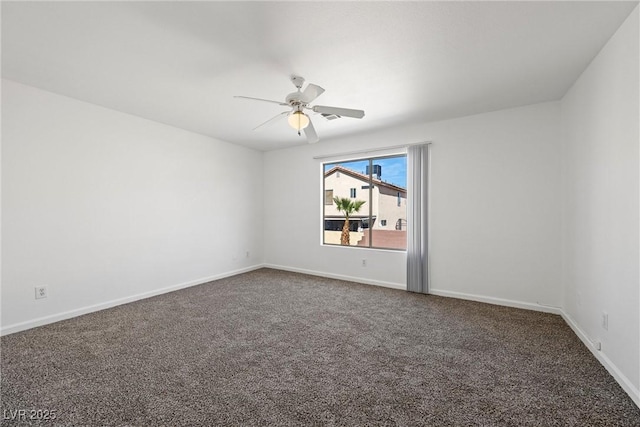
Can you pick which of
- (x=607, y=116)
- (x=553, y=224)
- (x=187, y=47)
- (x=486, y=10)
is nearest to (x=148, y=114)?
(x=187, y=47)

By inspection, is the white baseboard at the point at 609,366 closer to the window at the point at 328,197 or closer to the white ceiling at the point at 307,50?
the white ceiling at the point at 307,50

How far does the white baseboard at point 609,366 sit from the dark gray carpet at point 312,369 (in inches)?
2.0

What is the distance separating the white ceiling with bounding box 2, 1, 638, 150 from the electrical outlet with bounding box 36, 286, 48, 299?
2.08 m

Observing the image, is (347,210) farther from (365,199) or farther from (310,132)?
(310,132)

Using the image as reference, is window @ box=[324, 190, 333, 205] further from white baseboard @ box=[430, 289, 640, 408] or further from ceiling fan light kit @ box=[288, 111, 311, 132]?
ceiling fan light kit @ box=[288, 111, 311, 132]

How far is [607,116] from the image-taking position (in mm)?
2166

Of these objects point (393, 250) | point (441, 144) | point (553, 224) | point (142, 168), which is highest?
point (441, 144)

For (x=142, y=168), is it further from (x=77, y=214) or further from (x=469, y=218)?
(x=469, y=218)

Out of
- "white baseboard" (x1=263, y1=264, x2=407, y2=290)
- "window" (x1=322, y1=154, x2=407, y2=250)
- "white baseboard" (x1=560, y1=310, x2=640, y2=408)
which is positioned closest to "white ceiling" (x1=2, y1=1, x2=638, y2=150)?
"window" (x1=322, y1=154, x2=407, y2=250)

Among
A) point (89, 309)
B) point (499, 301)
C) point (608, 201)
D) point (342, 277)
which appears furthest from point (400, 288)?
point (89, 309)

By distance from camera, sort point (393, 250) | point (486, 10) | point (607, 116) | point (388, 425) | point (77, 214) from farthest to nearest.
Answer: point (393, 250)
point (77, 214)
point (607, 116)
point (486, 10)
point (388, 425)

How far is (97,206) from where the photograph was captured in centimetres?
337

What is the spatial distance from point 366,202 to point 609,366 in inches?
134

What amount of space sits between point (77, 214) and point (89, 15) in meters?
2.27
